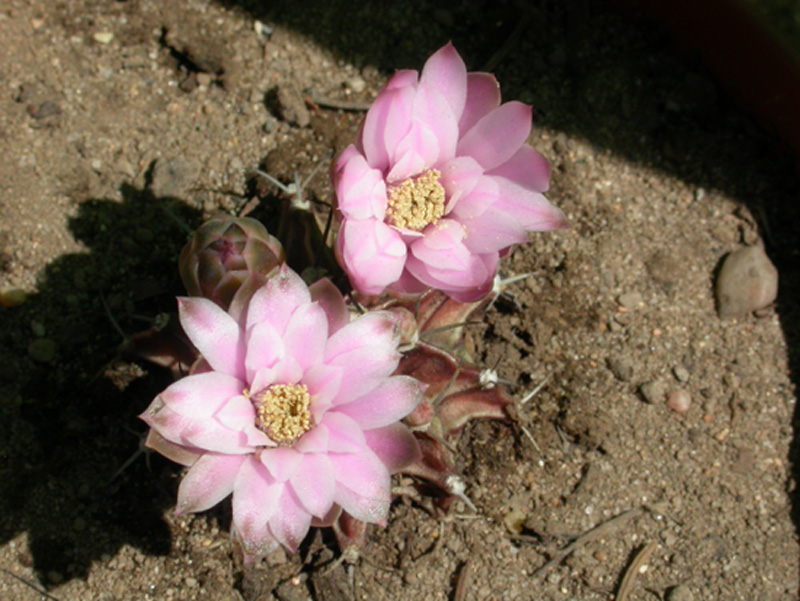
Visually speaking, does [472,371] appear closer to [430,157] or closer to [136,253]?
[430,157]

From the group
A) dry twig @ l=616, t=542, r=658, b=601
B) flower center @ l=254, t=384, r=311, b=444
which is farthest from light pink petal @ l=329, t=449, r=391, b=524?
dry twig @ l=616, t=542, r=658, b=601

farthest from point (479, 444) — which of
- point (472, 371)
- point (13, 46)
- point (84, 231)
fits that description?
point (13, 46)

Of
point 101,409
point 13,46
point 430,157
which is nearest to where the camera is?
point 430,157

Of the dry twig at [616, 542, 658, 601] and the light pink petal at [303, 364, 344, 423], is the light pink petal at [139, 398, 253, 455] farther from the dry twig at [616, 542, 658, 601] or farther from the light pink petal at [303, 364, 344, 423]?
the dry twig at [616, 542, 658, 601]

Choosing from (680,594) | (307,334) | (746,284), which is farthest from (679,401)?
(307,334)

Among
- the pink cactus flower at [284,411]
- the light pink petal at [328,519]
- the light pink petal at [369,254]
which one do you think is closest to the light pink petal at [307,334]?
the pink cactus flower at [284,411]

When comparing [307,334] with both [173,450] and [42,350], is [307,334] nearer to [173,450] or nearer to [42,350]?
[173,450]

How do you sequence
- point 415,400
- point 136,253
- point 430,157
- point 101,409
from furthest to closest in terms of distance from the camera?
point 136,253
point 101,409
point 430,157
point 415,400
